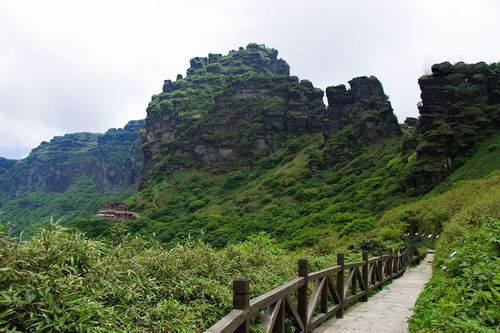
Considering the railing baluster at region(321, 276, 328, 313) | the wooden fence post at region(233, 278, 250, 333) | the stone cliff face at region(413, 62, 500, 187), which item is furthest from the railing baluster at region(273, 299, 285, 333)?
the stone cliff face at region(413, 62, 500, 187)

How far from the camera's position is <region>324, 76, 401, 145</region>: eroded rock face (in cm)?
7494

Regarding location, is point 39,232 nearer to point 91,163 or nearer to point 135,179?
point 135,179

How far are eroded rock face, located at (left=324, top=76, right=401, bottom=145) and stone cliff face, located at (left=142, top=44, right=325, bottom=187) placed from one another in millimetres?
15978

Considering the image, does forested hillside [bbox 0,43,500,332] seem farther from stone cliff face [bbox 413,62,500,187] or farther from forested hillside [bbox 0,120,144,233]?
forested hillside [bbox 0,120,144,233]

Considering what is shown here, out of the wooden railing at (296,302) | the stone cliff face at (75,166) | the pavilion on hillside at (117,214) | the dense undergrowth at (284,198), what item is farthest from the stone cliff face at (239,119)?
the wooden railing at (296,302)

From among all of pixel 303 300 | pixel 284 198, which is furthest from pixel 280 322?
pixel 284 198

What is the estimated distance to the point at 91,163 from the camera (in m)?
180

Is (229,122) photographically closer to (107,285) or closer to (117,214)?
(117,214)

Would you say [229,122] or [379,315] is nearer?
[379,315]

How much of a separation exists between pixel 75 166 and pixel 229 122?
106m

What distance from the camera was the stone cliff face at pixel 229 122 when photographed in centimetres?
10106

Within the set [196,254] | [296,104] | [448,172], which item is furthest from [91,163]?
[196,254]

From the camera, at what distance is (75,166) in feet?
580

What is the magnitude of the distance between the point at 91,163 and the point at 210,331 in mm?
193834
